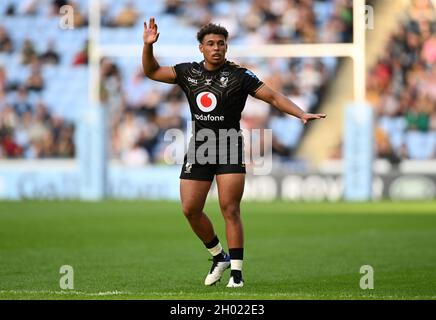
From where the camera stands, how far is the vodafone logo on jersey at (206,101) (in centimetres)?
985

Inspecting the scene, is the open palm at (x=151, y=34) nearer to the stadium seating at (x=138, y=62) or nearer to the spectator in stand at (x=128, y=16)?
the stadium seating at (x=138, y=62)

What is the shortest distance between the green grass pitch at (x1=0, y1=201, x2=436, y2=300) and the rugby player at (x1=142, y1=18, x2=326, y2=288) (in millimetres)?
632

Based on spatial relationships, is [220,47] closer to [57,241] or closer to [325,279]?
[325,279]

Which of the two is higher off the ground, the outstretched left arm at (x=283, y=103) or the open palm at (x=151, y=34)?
the open palm at (x=151, y=34)

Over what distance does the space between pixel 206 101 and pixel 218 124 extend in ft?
0.75

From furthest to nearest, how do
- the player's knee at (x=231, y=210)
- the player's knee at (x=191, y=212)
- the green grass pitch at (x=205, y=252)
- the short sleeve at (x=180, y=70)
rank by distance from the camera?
the short sleeve at (x=180, y=70) → the player's knee at (x=191, y=212) → the player's knee at (x=231, y=210) → the green grass pitch at (x=205, y=252)

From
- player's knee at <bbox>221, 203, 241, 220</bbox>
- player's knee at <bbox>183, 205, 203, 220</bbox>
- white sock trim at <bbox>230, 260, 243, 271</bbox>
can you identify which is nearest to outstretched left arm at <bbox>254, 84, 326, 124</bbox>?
player's knee at <bbox>221, 203, 241, 220</bbox>

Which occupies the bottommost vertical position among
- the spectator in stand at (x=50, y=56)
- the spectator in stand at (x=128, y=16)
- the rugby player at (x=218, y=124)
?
the rugby player at (x=218, y=124)

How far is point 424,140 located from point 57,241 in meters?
15.8

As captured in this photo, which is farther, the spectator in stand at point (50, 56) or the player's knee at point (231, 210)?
the spectator in stand at point (50, 56)

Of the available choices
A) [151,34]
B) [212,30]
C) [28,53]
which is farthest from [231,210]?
[28,53]

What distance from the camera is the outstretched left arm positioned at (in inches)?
380

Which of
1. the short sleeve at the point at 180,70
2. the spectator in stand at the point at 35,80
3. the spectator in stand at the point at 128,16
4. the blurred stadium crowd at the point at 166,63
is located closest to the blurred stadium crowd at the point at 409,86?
the blurred stadium crowd at the point at 166,63
